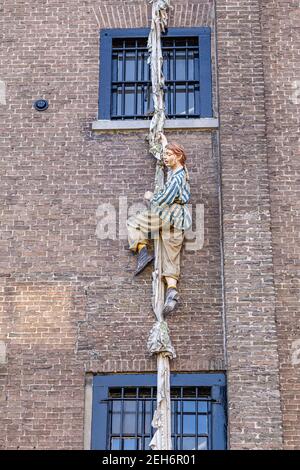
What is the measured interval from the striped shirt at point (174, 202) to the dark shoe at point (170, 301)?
1.10 m

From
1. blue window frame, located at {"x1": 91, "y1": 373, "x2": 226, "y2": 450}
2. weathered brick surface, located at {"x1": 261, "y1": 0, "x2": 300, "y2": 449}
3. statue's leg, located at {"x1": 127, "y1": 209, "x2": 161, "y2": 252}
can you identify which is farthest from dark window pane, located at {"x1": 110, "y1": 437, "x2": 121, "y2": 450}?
statue's leg, located at {"x1": 127, "y1": 209, "x2": 161, "y2": 252}

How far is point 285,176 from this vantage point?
63.6ft

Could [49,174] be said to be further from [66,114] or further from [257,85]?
[257,85]

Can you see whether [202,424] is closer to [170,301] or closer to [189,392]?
[189,392]

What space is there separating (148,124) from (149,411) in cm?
507

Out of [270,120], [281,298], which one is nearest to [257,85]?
[270,120]

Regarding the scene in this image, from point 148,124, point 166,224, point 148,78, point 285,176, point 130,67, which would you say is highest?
point 130,67

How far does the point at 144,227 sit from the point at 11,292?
8.08 ft

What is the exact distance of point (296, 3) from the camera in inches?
817

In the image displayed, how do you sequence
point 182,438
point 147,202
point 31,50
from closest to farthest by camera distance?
point 182,438, point 147,202, point 31,50

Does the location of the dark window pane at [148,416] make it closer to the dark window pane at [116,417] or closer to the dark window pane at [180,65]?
the dark window pane at [116,417]

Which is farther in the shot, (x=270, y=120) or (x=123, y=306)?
(x=270, y=120)

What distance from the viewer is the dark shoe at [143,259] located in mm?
18562

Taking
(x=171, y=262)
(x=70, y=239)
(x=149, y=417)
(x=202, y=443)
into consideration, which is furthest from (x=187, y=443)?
(x=70, y=239)
